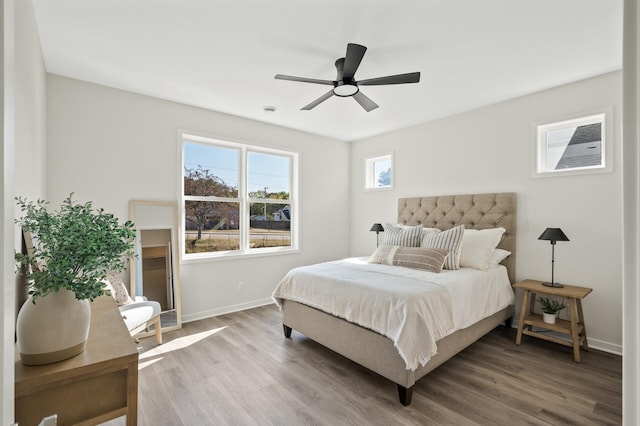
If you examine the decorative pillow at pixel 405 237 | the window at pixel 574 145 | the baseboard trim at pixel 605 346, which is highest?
the window at pixel 574 145

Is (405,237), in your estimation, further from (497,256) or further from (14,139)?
(14,139)

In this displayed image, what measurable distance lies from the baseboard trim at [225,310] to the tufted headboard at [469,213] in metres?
2.41

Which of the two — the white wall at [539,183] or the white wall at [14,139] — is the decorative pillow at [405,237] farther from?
the white wall at [14,139]

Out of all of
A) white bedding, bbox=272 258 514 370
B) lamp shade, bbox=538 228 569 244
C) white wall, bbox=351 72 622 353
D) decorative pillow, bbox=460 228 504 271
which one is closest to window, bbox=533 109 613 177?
white wall, bbox=351 72 622 353

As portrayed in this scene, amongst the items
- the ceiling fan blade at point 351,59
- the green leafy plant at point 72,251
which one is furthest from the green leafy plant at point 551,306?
the green leafy plant at point 72,251

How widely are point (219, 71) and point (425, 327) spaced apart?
285 centimetres

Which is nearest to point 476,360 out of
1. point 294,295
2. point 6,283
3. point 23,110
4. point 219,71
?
point 294,295

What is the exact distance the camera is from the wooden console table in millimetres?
995

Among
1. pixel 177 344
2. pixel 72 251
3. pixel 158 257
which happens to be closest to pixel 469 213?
pixel 177 344

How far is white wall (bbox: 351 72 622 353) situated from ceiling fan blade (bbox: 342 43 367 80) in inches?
89.5

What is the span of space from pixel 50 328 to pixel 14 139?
68cm

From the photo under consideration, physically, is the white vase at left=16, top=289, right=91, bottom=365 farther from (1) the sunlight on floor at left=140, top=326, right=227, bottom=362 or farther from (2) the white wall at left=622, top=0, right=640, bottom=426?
(1) the sunlight on floor at left=140, top=326, right=227, bottom=362

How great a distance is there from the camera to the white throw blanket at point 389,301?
211 cm

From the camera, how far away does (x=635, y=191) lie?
633mm
